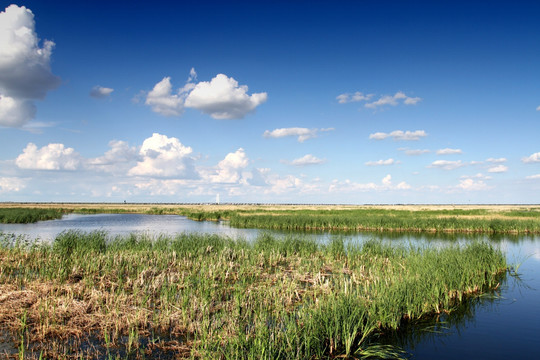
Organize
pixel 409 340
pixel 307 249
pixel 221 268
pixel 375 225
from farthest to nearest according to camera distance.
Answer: pixel 375 225 < pixel 307 249 < pixel 221 268 < pixel 409 340

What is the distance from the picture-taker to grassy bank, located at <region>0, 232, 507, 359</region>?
26.0 ft

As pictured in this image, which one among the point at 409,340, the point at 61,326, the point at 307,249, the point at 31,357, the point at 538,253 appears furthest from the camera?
the point at 538,253

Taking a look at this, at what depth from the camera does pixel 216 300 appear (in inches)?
452

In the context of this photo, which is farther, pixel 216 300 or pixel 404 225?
pixel 404 225

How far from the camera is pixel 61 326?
8688mm

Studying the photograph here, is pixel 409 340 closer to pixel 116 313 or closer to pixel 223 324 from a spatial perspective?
pixel 223 324

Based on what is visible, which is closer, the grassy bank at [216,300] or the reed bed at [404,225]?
the grassy bank at [216,300]

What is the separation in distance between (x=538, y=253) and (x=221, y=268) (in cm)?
2488

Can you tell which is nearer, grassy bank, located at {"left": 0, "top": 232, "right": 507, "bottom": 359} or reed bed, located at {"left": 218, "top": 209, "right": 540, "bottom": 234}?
grassy bank, located at {"left": 0, "top": 232, "right": 507, "bottom": 359}

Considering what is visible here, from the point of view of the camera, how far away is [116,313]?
9195 millimetres

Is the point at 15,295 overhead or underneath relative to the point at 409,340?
overhead

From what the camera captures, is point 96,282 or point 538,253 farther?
point 538,253

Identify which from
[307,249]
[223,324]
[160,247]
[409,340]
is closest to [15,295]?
[223,324]

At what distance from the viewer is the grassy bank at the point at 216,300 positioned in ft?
26.0
